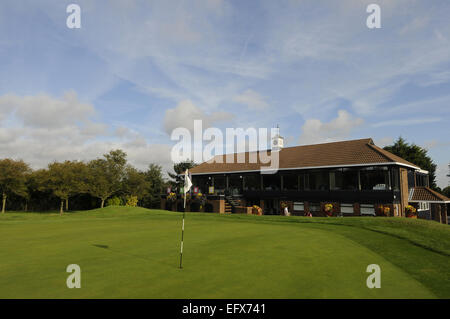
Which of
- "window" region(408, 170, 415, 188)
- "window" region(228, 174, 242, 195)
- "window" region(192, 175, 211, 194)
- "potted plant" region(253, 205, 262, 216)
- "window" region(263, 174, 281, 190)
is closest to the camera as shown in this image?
"potted plant" region(253, 205, 262, 216)

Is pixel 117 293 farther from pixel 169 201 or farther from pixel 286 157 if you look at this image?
pixel 169 201

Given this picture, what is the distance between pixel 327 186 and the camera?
93.6ft

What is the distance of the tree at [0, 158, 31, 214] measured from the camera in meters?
42.2

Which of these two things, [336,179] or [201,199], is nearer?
[336,179]

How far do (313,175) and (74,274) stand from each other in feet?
89.4

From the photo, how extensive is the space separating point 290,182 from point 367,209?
861cm

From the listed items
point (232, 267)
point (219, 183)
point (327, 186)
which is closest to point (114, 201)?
point (219, 183)

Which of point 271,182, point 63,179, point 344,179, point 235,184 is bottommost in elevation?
point 235,184

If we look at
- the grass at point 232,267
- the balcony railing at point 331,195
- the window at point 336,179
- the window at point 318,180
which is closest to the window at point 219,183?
the balcony railing at point 331,195

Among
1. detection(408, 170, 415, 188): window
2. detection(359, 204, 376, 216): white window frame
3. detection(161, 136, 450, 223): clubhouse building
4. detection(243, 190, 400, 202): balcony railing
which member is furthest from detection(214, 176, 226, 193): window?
detection(408, 170, 415, 188): window

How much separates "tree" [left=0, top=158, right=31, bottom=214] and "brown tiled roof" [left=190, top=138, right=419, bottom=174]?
29.7 meters

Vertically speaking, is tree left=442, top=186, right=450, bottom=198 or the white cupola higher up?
the white cupola

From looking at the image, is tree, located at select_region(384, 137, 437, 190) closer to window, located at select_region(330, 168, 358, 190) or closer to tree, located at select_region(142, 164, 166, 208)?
window, located at select_region(330, 168, 358, 190)

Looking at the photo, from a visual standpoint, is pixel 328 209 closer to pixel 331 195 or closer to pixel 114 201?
pixel 331 195
